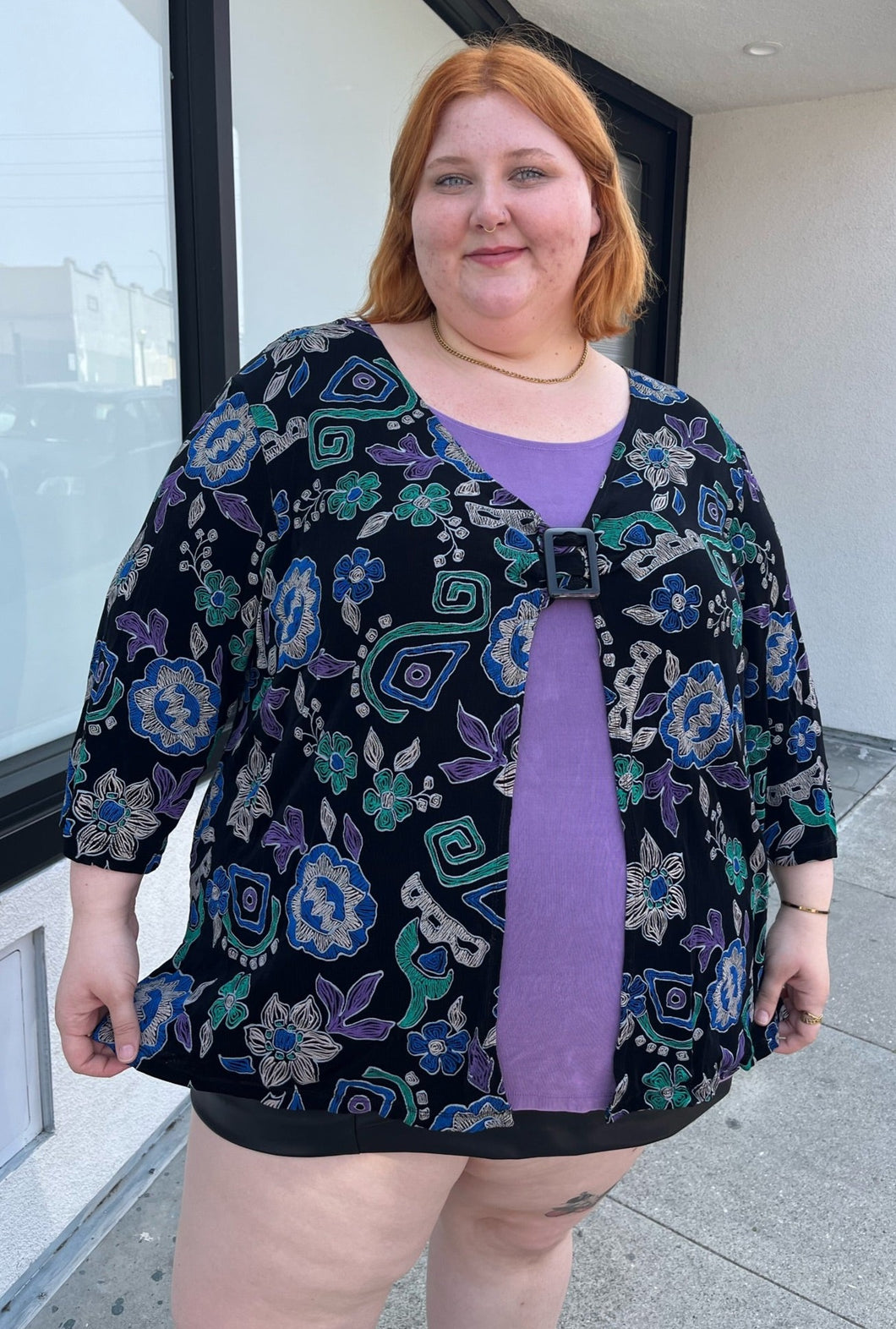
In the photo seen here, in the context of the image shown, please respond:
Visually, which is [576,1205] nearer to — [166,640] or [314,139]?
[166,640]

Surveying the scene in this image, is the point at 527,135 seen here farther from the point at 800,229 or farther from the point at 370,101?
the point at 800,229

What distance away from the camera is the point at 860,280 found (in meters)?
4.91

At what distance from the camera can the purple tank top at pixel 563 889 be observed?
1.08m

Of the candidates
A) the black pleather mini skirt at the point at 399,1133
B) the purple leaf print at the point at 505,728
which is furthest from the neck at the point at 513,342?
the black pleather mini skirt at the point at 399,1133

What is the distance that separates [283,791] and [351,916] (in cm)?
15

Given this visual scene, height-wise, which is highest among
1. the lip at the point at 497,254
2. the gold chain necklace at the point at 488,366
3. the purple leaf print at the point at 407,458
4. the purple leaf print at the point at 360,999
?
the lip at the point at 497,254

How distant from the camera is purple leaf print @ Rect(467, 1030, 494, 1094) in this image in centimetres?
107

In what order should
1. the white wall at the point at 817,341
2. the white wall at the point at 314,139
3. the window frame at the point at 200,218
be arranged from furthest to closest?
1. the white wall at the point at 817,341
2. the white wall at the point at 314,139
3. the window frame at the point at 200,218

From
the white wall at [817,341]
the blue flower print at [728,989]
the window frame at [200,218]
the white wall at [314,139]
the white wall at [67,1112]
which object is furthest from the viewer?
the white wall at [817,341]

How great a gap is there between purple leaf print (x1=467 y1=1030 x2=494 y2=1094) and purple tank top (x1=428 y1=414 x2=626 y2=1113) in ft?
0.06

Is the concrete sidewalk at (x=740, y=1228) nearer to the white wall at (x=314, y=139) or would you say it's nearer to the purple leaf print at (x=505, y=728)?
the purple leaf print at (x=505, y=728)

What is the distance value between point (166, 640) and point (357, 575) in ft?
0.76

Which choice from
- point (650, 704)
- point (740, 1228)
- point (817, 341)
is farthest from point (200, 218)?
point (817, 341)

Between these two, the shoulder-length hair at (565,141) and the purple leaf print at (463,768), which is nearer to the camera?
the purple leaf print at (463,768)
